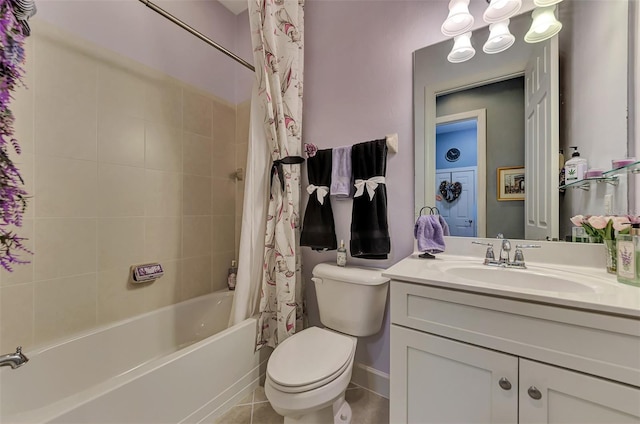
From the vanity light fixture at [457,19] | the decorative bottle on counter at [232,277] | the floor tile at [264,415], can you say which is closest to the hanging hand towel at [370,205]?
the vanity light fixture at [457,19]

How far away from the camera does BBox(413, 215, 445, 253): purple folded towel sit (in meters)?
1.21

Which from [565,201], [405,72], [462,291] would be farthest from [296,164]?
[565,201]

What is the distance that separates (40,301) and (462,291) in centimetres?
184

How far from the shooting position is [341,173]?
5.01 ft

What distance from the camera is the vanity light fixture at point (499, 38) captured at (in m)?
1.16

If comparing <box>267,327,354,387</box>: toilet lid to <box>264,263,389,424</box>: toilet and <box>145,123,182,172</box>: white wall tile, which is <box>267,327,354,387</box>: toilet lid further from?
<box>145,123,182,172</box>: white wall tile

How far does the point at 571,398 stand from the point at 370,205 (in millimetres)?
988

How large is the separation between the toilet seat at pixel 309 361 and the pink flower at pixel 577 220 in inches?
42.9

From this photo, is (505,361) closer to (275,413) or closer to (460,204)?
(460,204)

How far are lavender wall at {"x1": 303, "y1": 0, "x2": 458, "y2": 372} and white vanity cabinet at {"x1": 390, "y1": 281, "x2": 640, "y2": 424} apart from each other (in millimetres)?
537

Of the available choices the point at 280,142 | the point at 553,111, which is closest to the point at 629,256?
the point at 553,111

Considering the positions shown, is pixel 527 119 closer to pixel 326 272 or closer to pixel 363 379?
pixel 326 272

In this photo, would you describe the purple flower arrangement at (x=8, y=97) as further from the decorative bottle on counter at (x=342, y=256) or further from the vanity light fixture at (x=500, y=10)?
the vanity light fixture at (x=500, y=10)

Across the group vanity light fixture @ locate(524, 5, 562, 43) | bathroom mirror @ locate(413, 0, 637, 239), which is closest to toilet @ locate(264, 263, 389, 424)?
bathroom mirror @ locate(413, 0, 637, 239)
